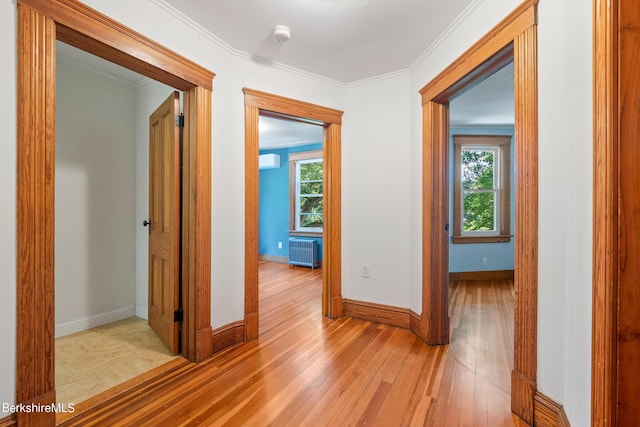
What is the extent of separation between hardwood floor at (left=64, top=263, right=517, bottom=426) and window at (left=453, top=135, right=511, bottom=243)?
205 centimetres

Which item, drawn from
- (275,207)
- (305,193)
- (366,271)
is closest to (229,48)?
(366,271)

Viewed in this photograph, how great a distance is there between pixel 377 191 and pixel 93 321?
9.46ft

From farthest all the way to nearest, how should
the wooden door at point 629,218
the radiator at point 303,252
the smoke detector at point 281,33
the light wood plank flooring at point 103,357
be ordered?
the radiator at point 303,252 → the smoke detector at point 281,33 → the light wood plank flooring at point 103,357 → the wooden door at point 629,218

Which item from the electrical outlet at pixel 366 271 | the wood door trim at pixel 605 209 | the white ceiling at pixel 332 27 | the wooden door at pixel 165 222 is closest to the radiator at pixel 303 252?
the electrical outlet at pixel 366 271

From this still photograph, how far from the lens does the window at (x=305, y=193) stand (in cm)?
575

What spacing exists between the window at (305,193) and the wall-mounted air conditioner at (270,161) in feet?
0.94

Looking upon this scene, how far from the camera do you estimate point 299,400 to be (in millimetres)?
1601

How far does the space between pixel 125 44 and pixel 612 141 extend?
220cm

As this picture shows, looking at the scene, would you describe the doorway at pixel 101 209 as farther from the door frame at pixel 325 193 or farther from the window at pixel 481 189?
the window at pixel 481 189

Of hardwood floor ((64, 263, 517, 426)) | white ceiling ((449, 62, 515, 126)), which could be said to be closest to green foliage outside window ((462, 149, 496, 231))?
white ceiling ((449, 62, 515, 126))

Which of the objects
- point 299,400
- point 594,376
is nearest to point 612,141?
point 594,376

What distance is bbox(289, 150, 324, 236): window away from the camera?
18.9 ft

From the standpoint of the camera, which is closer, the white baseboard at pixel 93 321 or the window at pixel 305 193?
the white baseboard at pixel 93 321

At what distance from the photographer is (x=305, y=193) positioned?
5.86 metres
